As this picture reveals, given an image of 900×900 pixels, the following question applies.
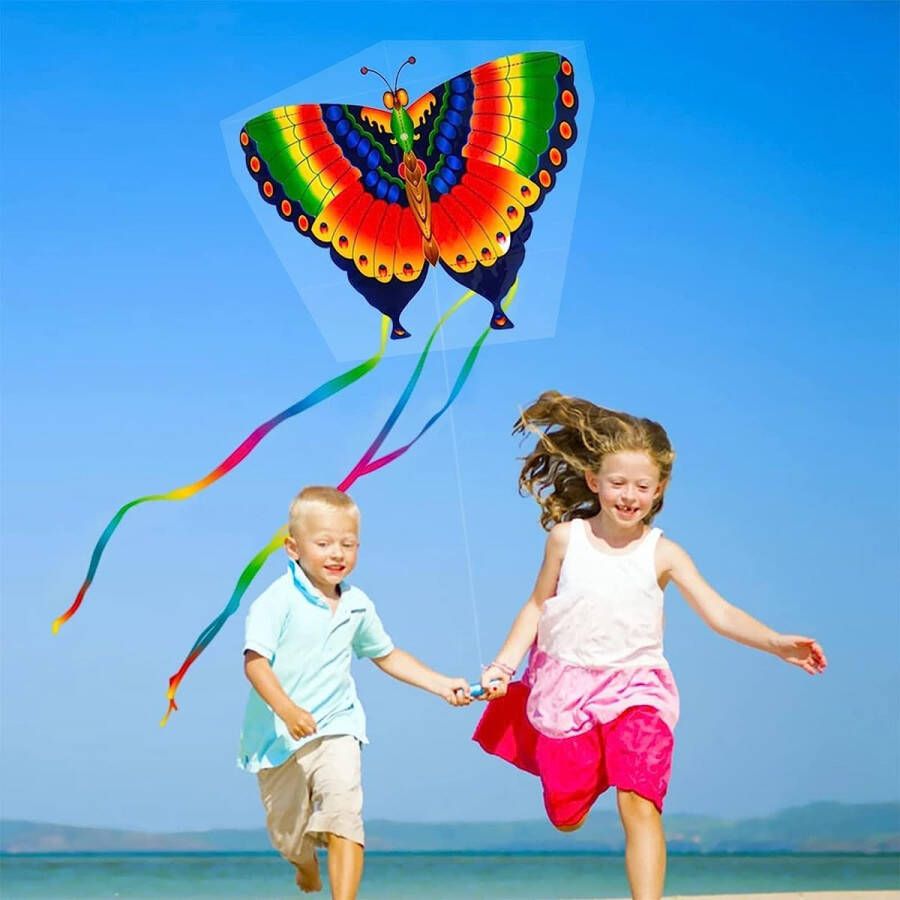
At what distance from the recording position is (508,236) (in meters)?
5.83

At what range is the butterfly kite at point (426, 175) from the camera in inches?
228

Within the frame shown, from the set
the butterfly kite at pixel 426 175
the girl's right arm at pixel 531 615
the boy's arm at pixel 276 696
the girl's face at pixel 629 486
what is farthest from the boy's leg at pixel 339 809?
the butterfly kite at pixel 426 175

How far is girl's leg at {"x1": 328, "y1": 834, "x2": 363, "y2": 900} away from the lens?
14.1ft

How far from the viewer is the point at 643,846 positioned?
433 cm

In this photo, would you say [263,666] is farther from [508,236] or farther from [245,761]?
[508,236]

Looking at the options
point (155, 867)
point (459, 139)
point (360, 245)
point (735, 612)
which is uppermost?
point (459, 139)

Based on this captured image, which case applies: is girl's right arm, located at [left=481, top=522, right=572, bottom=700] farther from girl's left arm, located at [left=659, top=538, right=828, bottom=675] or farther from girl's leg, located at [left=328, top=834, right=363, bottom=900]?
girl's leg, located at [left=328, top=834, right=363, bottom=900]

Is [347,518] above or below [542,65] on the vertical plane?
below

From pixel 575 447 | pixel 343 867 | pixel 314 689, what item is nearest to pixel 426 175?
pixel 575 447

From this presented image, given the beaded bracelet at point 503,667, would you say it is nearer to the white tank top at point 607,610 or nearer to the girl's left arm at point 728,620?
the white tank top at point 607,610

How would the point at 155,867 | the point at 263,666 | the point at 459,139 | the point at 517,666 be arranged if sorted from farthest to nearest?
1. the point at 155,867
2. the point at 459,139
3. the point at 517,666
4. the point at 263,666

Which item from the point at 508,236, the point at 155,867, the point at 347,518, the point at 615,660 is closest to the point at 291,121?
the point at 508,236

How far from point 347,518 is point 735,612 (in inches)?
41.8

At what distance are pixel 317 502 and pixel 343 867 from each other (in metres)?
0.92
